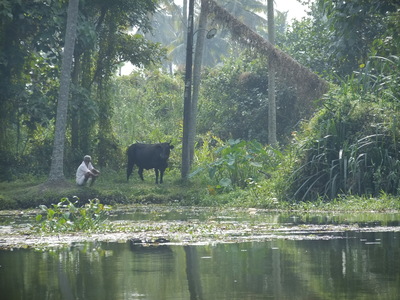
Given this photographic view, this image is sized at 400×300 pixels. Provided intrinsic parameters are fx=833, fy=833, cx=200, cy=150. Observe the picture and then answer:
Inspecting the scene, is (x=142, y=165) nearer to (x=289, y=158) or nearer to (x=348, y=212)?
(x=289, y=158)

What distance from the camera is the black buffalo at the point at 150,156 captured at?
30.4 meters

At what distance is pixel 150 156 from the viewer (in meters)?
31.0

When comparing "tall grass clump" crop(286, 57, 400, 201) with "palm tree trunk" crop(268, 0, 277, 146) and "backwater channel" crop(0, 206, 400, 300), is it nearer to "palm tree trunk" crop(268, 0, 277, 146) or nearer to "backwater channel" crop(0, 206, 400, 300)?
"backwater channel" crop(0, 206, 400, 300)

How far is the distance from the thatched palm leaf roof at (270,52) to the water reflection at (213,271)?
18410 millimetres

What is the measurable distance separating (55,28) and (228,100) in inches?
549

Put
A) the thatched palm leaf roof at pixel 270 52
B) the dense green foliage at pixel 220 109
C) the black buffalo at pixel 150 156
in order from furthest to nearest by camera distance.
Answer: the black buffalo at pixel 150 156
the thatched palm leaf roof at pixel 270 52
the dense green foliage at pixel 220 109

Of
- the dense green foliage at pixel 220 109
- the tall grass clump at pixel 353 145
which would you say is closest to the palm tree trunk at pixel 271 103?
the dense green foliage at pixel 220 109

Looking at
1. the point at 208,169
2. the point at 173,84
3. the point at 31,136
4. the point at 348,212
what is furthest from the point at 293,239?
the point at 173,84

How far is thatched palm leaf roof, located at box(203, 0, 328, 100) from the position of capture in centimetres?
2952

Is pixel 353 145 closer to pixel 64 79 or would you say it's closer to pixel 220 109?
pixel 64 79

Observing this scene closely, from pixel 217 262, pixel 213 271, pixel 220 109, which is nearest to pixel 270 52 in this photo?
pixel 220 109

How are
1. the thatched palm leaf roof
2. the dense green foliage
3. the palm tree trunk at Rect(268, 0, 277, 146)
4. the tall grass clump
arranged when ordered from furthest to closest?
the palm tree trunk at Rect(268, 0, 277, 146), the thatched palm leaf roof, the dense green foliage, the tall grass clump

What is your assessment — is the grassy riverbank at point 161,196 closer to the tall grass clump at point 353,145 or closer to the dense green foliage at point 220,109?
the dense green foliage at point 220,109

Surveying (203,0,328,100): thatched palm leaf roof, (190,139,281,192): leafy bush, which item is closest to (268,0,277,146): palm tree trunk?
(203,0,328,100): thatched palm leaf roof
